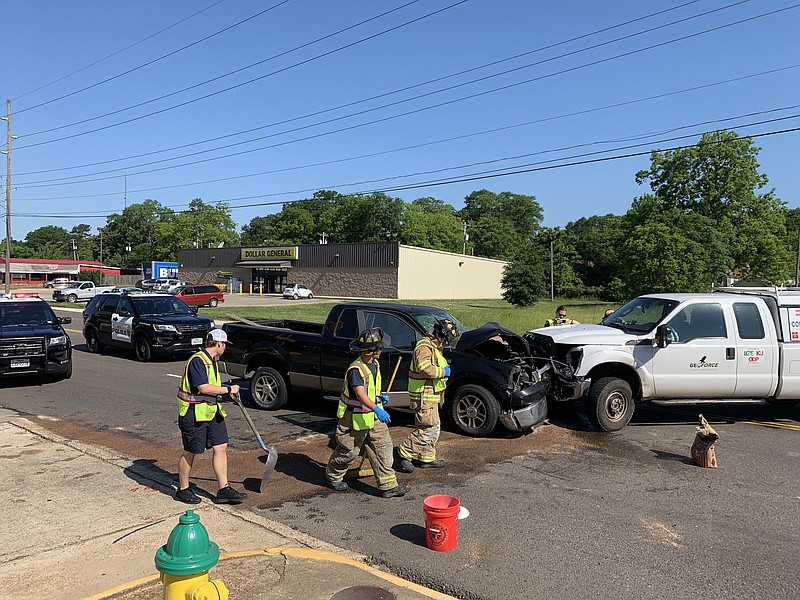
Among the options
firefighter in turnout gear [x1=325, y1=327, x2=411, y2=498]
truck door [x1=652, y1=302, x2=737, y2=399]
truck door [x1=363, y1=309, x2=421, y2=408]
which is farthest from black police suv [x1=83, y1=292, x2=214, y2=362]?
truck door [x1=652, y1=302, x2=737, y2=399]

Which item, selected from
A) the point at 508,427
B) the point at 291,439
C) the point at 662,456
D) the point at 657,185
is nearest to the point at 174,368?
the point at 291,439

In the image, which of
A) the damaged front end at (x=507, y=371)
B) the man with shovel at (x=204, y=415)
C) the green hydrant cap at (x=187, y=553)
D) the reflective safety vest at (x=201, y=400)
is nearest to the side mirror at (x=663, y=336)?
the damaged front end at (x=507, y=371)

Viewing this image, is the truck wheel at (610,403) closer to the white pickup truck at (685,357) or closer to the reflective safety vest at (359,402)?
the white pickup truck at (685,357)

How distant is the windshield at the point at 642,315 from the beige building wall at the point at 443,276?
1908 inches

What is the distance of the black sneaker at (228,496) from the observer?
5.68 m

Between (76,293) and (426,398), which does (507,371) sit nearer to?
(426,398)

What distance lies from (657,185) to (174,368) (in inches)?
2129

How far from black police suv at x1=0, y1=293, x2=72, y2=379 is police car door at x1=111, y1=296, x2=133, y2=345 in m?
2.93

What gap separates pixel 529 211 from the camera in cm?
13188

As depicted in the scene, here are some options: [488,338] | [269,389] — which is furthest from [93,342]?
[488,338]

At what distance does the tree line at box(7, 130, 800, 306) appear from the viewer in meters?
47.3

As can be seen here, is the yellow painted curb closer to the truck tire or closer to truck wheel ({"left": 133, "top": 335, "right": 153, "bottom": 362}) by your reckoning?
truck wheel ({"left": 133, "top": 335, "right": 153, "bottom": 362})

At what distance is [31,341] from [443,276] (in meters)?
55.5

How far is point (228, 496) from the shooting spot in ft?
18.7
